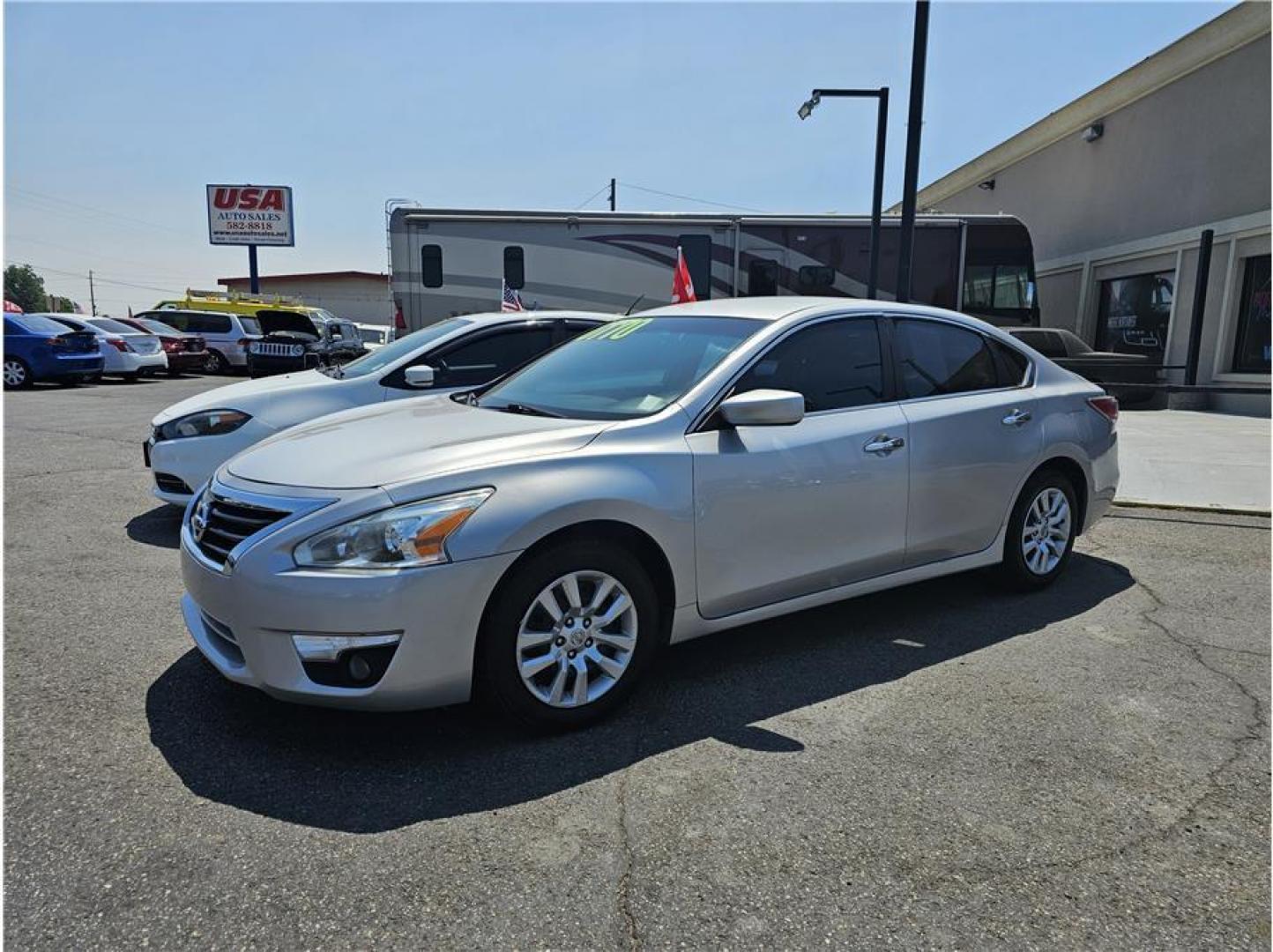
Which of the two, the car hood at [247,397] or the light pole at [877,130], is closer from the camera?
the car hood at [247,397]

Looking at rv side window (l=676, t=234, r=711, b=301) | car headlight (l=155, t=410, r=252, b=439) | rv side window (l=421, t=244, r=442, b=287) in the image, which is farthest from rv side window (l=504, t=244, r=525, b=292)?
car headlight (l=155, t=410, r=252, b=439)

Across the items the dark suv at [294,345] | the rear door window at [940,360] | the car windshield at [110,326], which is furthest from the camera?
the car windshield at [110,326]

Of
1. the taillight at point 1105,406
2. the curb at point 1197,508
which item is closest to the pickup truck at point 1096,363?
the curb at point 1197,508

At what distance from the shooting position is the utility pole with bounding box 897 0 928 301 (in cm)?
807

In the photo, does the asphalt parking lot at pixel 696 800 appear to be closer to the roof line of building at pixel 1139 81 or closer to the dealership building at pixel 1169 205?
the dealership building at pixel 1169 205

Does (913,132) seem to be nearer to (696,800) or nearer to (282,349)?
(696,800)

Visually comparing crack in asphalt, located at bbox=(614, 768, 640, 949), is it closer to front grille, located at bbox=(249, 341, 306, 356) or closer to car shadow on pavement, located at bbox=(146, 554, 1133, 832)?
car shadow on pavement, located at bbox=(146, 554, 1133, 832)

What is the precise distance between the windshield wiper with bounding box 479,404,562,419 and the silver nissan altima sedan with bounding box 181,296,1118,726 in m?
0.02

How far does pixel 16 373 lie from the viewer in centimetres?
1675

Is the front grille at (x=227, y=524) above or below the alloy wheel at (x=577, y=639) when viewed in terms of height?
above

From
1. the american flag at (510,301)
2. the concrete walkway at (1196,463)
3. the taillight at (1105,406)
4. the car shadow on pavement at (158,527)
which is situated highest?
the american flag at (510,301)

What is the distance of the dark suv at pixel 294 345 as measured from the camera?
12.7m

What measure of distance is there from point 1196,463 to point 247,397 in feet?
28.8

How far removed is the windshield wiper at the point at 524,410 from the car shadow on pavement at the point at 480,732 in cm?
118
